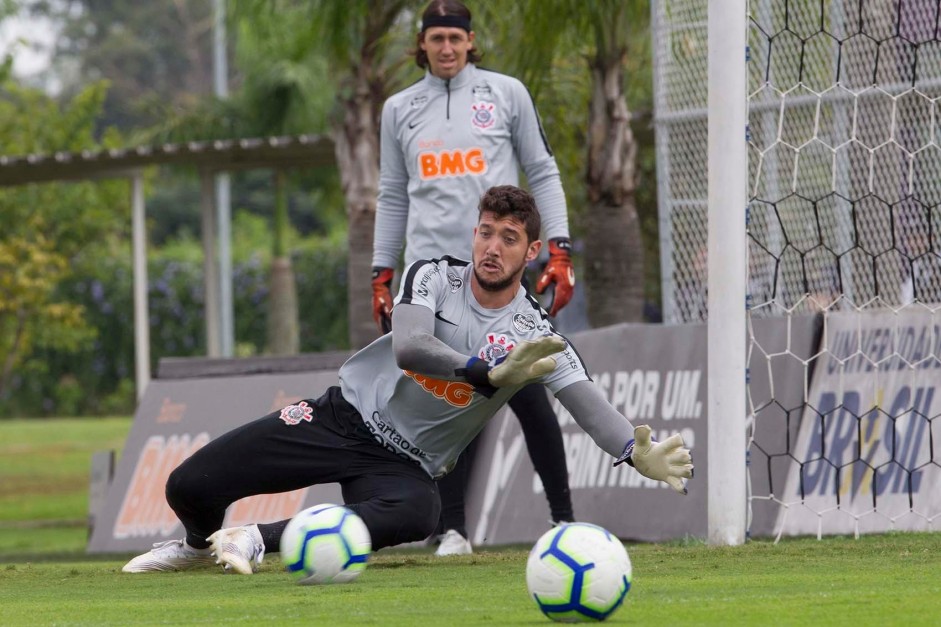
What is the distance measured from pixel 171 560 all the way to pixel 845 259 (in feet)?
13.1

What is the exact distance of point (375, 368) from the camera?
646cm

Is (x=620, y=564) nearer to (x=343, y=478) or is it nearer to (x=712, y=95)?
(x=343, y=478)

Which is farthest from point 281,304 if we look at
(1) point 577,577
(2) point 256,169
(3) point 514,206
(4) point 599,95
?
(1) point 577,577

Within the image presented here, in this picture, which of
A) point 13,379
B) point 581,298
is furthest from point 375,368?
point 13,379

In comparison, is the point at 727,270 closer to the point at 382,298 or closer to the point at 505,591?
the point at 382,298

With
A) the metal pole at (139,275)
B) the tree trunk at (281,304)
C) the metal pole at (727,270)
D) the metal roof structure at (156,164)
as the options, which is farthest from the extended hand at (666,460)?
the tree trunk at (281,304)

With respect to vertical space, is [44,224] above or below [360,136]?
below

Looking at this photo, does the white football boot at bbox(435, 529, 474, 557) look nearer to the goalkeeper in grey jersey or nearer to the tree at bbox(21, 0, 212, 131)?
the goalkeeper in grey jersey

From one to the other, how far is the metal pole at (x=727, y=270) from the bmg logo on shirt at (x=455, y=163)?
1094 millimetres

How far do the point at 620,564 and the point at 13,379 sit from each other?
1268 inches

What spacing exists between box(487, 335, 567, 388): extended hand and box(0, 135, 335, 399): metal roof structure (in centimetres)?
1000

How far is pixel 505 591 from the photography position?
5656mm

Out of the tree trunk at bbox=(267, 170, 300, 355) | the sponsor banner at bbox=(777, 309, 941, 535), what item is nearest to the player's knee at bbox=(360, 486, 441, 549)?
the sponsor banner at bbox=(777, 309, 941, 535)

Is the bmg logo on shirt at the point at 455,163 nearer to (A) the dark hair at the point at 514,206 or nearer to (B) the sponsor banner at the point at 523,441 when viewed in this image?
(A) the dark hair at the point at 514,206
